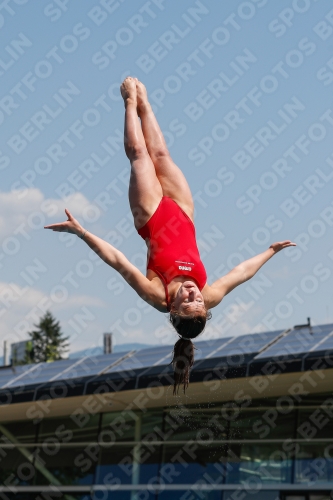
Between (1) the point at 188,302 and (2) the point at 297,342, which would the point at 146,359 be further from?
(1) the point at 188,302

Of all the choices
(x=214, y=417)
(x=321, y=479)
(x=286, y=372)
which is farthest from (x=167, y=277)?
(x=214, y=417)

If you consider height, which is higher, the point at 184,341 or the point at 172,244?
the point at 172,244

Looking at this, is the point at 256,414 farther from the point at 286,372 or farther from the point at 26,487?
the point at 26,487

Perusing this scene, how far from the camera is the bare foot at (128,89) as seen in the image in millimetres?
9883

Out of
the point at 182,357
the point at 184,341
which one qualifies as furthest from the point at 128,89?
the point at 182,357

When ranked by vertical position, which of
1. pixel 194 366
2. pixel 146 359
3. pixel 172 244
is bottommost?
pixel 194 366

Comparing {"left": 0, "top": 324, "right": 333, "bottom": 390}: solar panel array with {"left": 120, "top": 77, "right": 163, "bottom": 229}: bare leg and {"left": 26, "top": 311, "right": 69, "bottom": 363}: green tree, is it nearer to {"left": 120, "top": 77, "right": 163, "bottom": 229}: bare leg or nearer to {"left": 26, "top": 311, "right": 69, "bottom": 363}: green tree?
{"left": 120, "top": 77, "right": 163, "bottom": 229}: bare leg

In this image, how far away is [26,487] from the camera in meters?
20.8

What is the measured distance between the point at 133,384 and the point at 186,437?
6.65 ft

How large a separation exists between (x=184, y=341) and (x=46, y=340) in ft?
255

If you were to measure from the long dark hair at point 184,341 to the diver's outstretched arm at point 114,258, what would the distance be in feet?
1.15

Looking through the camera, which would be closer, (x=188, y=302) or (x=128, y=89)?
(x=188, y=302)

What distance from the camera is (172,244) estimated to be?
931 centimetres

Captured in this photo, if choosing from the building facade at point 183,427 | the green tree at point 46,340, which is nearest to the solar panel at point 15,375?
the building facade at point 183,427
